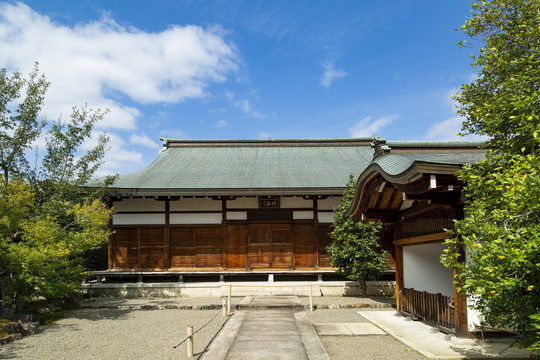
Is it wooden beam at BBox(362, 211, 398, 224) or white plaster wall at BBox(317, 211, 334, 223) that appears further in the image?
white plaster wall at BBox(317, 211, 334, 223)

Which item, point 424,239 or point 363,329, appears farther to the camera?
point 363,329

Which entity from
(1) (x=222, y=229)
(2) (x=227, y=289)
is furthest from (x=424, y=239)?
(1) (x=222, y=229)

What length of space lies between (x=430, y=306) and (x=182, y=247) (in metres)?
10.2

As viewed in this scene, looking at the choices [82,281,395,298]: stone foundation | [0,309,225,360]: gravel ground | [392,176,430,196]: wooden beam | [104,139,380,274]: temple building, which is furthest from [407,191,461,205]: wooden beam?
[82,281,395,298]: stone foundation

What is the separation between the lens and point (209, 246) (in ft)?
50.0

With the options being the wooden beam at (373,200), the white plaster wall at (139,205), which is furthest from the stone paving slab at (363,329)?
the white plaster wall at (139,205)

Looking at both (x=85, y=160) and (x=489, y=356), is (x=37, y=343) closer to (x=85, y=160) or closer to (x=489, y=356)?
(x=85, y=160)

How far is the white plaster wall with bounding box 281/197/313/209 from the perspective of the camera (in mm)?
15422

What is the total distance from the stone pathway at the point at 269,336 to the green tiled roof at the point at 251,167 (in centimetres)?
476

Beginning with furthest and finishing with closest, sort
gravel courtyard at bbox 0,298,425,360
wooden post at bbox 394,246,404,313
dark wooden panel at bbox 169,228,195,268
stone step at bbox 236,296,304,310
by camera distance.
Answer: dark wooden panel at bbox 169,228,195,268 → stone step at bbox 236,296,304,310 → wooden post at bbox 394,246,404,313 → gravel courtyard at bbox 0,298,425,360

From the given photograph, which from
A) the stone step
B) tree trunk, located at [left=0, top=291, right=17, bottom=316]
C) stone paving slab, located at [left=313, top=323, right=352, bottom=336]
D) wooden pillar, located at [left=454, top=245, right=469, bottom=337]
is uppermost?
wooden pillar, located at [left=454, top=245, right=469, bottom=337]

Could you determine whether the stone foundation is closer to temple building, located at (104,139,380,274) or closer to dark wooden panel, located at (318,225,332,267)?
temple building, located at (104,139,380,274)

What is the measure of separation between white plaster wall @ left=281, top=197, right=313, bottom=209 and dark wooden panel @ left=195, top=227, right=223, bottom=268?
9.65ft

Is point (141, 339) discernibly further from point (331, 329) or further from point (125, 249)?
point (125, 249)
